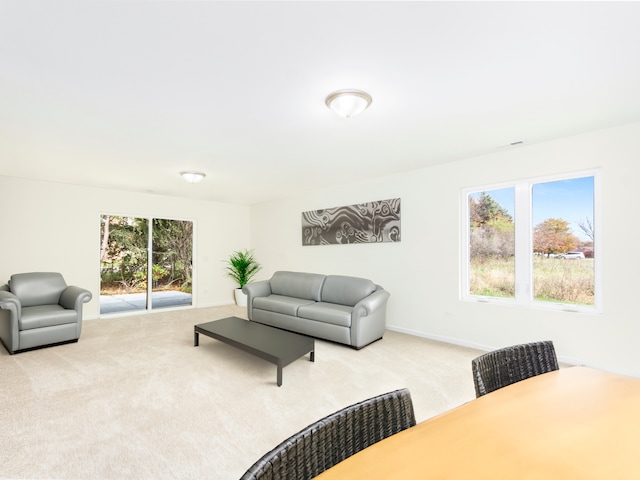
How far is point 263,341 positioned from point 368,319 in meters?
1.41

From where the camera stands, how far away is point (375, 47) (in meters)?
1.77

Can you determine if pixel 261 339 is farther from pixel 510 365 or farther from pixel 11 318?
pixel 11 318

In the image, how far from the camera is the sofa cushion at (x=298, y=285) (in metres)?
5.01

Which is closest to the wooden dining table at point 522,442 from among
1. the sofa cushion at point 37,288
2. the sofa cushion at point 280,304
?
the sofa cushion at point 280,304

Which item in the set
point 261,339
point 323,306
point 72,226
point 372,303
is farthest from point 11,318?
point 372,303

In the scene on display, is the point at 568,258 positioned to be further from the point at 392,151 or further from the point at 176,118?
the point at 176,118

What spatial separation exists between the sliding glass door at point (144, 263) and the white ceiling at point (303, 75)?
2.40m

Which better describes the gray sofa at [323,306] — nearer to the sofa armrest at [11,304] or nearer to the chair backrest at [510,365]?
the chair backrest at [510,365]

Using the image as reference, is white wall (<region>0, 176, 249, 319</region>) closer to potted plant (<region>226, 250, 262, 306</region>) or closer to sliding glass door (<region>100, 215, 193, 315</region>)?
sliding glass door (<region>100, 215, 193, 315</region>)

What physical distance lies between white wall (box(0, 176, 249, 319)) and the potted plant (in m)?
0.50

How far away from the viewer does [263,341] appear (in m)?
3.28

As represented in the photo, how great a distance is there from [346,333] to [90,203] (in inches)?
198

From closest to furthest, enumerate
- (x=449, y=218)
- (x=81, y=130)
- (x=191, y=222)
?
1. (x=81, y=130)
2. (x=449, y=218)
3. (x=191, y=222)

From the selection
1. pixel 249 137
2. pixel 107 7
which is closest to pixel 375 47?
pixel 107 7
